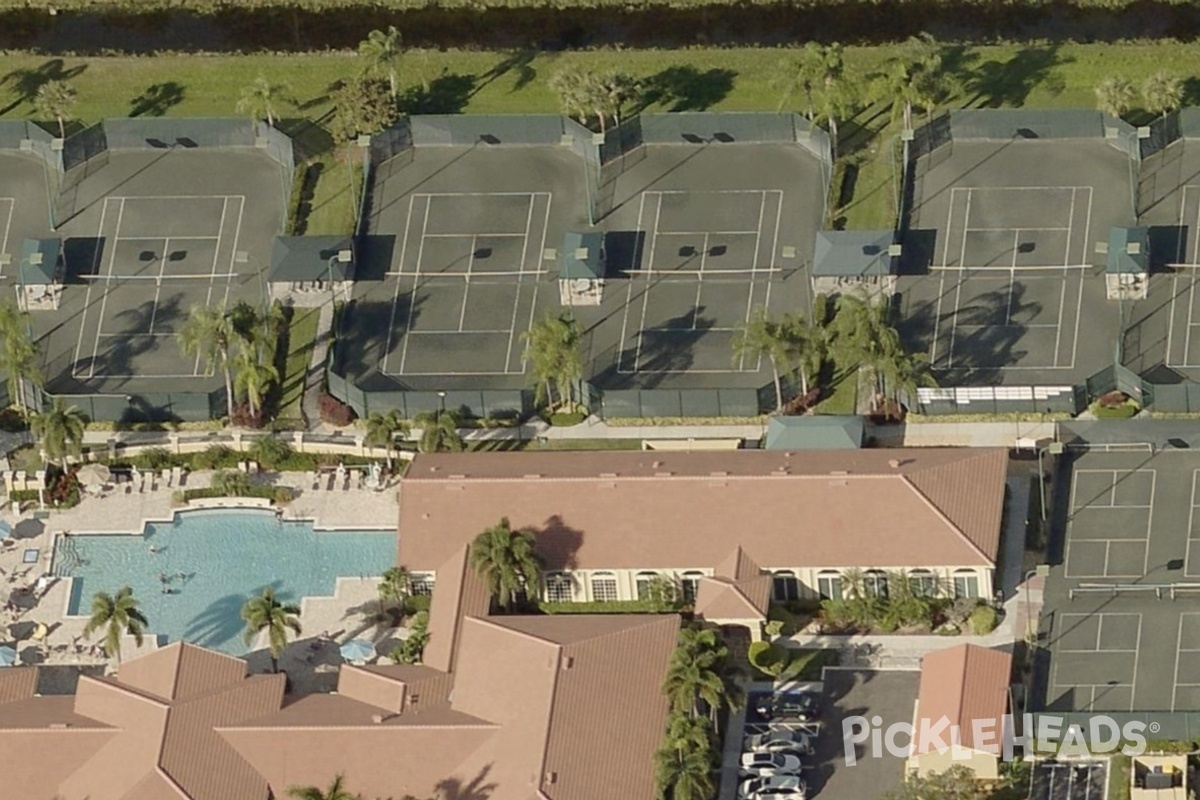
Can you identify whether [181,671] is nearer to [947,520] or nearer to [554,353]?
[554,353]

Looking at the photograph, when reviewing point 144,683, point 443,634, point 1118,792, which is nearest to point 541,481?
point 443,634

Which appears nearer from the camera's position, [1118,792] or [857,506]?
[1118,792]

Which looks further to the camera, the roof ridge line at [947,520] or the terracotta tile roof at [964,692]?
the roof ridge line at [947,520]

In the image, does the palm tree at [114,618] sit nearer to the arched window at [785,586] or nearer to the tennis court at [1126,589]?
the arched window at [785,586]

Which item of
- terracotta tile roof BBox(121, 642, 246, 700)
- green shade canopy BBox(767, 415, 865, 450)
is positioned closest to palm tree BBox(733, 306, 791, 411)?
green shade canopy BBox(767, 415, 865, 450)

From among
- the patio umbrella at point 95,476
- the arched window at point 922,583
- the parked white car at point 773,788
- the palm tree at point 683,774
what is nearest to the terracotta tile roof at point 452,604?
the palm tree at point 683,774

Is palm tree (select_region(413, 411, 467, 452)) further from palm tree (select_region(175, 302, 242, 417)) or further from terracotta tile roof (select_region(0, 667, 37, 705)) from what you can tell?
terracotta tile roof (select_region(0, 667, 37, 705))

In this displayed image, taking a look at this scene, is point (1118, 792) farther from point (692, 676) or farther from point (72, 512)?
point (72, 512)
